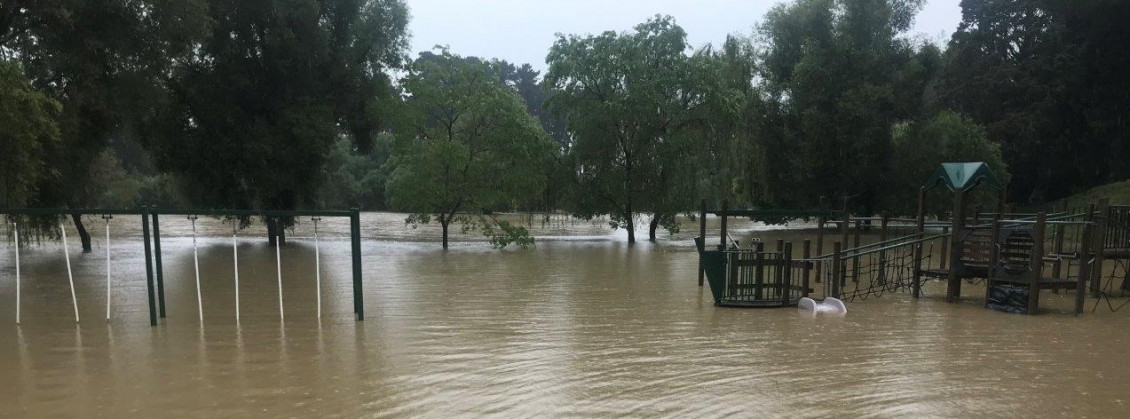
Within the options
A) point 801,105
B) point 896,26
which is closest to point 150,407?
point 801,105

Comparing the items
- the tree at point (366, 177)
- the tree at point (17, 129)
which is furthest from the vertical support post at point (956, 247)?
the tree at point (366, 177)

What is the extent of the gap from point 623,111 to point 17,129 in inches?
864

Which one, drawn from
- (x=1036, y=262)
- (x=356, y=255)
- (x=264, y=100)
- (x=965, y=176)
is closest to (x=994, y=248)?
(x=1036, y=262)

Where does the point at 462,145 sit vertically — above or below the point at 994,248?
above

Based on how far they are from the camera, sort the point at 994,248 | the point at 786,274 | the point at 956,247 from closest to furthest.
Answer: the point at 786,274, the point at 994,248, the point at 956,247

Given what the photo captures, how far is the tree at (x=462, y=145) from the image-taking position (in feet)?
89.9

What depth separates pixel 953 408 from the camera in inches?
260

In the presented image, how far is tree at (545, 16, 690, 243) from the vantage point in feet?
103

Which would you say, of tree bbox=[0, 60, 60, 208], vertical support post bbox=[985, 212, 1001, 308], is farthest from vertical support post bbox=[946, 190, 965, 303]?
tree bbox=[0, 60, 60, 208]

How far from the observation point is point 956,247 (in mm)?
12984

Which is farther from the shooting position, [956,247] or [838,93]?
[838,93]

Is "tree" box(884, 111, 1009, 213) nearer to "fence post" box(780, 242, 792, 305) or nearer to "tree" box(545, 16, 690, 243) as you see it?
"tree" box(545, 16, 690, 243)

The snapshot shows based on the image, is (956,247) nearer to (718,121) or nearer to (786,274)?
(786,274)

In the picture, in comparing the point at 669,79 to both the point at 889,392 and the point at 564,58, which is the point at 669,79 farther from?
the point at 889,392
